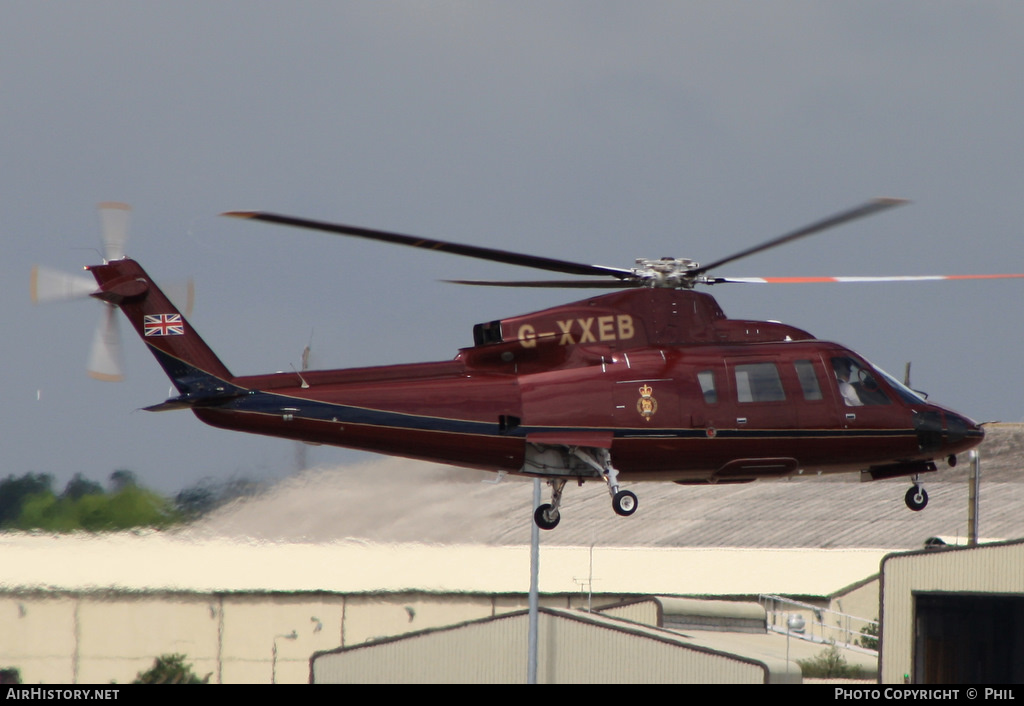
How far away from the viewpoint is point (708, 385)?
26.5 meters

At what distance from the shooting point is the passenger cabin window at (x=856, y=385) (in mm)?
27672

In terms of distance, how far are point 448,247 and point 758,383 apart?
678cm

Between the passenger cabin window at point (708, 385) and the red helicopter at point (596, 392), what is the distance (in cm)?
3

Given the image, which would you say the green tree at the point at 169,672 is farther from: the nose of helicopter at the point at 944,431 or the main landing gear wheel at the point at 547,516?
the nose of helicopter at the point at 944,431

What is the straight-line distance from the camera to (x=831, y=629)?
195ft

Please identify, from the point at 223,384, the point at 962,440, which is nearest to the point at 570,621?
the point at 962,440

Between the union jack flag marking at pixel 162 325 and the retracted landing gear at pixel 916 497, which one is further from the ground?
the union jack flag marking at pixel 162 325

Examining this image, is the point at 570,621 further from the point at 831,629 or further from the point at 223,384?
the point at 223,384

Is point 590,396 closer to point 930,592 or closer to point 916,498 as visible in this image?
point 916,498

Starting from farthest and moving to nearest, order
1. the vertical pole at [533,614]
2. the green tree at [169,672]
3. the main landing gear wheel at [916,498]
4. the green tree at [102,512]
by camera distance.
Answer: the green tree at [169,672], the green tree at [102,512], the vertical pole at [533,614], the main landing gear wheel at [916,498]

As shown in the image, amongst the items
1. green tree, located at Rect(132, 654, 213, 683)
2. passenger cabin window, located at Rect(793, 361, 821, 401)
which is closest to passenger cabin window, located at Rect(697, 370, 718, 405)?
passenger cabin window, located at Rect(793, 361, 821, 401)

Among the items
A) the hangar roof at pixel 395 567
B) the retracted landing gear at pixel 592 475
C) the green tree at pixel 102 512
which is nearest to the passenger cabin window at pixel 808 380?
the retracted landing gear at pixel 592 475

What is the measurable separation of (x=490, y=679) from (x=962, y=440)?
22.4m

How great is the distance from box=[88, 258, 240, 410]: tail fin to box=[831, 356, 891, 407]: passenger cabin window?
36.4ft
